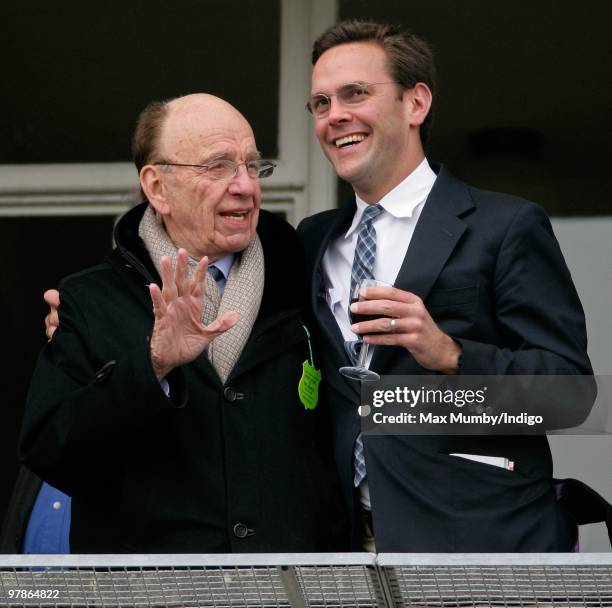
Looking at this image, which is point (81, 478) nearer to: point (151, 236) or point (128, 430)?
point (128, 430)

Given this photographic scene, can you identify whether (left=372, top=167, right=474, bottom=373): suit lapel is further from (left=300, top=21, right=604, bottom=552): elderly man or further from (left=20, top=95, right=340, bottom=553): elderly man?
(left=20, top=95, right=340, bottom=553): elderly man

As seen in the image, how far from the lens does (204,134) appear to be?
11.9ft

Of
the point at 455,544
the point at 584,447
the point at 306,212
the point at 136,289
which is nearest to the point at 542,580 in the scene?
the point at 455,544

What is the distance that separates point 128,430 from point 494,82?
260cm

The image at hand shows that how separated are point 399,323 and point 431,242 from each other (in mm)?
376

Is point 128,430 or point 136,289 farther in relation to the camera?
point 136,289

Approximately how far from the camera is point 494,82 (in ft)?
17.8

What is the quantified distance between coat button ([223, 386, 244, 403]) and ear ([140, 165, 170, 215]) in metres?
0.47

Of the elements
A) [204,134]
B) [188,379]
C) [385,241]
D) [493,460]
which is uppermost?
[204,134]

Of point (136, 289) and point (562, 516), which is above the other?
point (136, 289)

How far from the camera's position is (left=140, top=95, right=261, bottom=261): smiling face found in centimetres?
358

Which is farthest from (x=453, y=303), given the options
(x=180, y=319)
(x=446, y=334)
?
(x=180, y=319)

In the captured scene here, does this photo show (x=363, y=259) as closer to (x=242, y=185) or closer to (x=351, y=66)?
(x=242, y=185)

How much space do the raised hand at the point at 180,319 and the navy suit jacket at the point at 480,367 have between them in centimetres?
40
